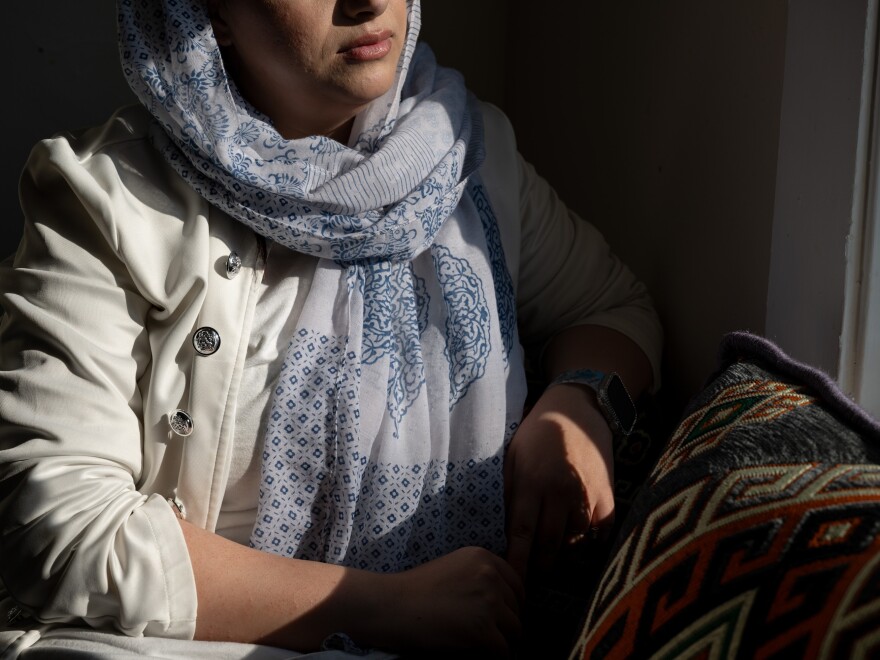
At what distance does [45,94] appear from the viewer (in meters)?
1.99

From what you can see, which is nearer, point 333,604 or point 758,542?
point 758,542

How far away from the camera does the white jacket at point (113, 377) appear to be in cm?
113

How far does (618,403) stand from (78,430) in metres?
0.81

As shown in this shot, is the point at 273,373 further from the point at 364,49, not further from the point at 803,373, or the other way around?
the point at 803,373

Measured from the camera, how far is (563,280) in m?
1.70

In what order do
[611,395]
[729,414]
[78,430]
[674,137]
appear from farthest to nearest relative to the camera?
[674,137] → [611,395] → [78,430] → [729,414]

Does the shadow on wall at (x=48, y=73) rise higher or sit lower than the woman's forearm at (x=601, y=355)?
higher

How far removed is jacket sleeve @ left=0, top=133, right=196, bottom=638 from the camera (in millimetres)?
1124

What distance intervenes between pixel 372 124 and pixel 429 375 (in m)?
0.40

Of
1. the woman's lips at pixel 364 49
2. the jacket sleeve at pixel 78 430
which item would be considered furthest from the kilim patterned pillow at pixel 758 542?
the woman's lips at pixel 364 49

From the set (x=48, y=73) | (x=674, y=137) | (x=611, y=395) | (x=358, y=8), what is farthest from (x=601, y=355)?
(x=48, y=73)

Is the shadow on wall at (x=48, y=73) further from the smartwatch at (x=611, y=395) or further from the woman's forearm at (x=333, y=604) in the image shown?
the smartwatch at (x=611, y=395)

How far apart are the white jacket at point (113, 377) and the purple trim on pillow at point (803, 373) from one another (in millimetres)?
655

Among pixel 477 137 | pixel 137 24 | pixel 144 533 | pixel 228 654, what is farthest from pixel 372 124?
pixel 228 654
